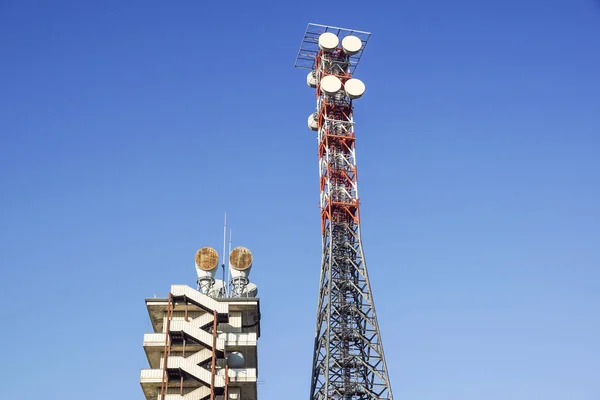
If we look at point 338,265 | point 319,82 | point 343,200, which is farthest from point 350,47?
point 338,265

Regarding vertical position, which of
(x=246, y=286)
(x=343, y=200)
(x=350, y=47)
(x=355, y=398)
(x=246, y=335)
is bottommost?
(x=355, y=398)

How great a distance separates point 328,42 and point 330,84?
21.1 feet

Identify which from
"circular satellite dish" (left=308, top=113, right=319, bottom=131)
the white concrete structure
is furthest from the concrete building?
"circular satellite dish" (left=308, top=113, right=319, bottom=131)

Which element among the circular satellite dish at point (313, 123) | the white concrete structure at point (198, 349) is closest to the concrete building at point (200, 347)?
the white concrete structure at point (198, 349)

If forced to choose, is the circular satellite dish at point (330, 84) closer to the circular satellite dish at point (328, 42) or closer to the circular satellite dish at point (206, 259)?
the circular satellite dish at point (328, 42)

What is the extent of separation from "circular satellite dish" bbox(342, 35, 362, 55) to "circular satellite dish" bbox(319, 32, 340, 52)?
115cm

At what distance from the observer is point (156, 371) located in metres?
80.1

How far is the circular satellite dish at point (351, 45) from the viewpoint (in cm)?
10244

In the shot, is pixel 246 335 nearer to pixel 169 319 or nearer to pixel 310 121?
pixel 169 319

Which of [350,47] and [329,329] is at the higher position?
[350,47]

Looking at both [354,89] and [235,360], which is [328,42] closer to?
[354,89]

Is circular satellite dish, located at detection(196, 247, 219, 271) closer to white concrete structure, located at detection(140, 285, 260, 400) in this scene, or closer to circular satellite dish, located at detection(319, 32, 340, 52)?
white concrete structure, located at detection(140, 285, 260, 400)

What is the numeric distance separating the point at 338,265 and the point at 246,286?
11.7 metres

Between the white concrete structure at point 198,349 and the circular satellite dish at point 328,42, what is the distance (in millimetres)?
34880
